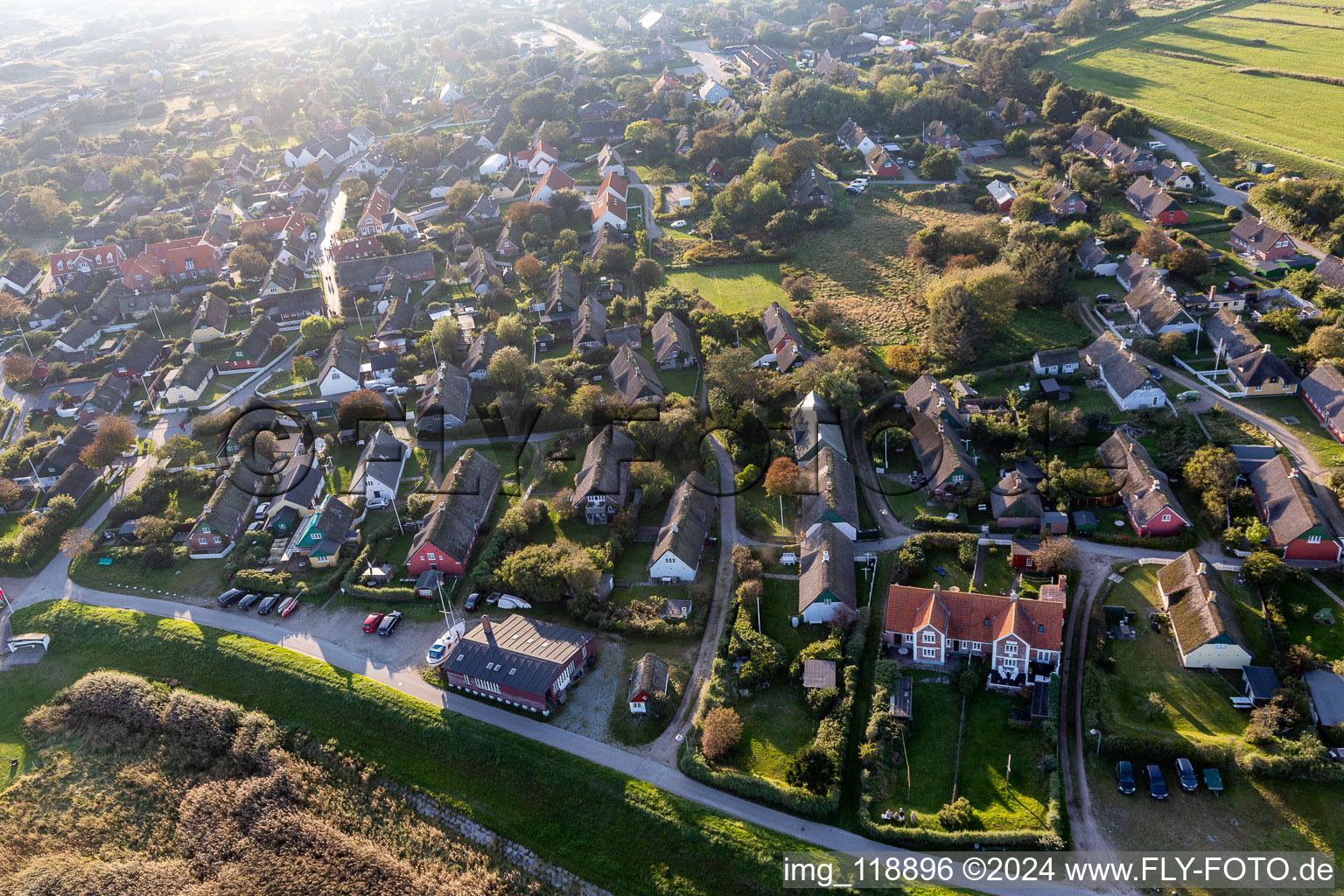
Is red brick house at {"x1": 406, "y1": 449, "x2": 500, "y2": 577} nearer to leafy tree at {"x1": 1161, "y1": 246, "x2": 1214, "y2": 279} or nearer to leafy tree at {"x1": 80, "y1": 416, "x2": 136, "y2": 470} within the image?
leafy tree at {"x1": 80, "y1": 416, "x2": 136, "y2": 470}

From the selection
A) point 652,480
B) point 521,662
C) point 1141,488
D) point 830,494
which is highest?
point 652,480

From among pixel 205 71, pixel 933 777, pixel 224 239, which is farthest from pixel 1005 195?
pixel 205 71

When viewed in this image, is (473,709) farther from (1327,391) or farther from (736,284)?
(1327,391)

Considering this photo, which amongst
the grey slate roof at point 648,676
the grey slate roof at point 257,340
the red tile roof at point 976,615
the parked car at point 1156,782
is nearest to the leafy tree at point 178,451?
the grey slate roof at point 257,340

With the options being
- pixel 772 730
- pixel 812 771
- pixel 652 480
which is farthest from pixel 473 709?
pixel 652 480

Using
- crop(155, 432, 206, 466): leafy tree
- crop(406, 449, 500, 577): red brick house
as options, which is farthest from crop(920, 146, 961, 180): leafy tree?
crop(155, 432, 206, 466): leafy tree

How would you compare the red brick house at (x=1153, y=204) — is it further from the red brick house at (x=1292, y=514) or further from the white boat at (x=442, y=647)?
the white boat at (x=442, y=647)
